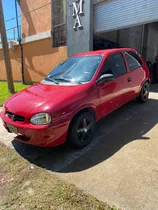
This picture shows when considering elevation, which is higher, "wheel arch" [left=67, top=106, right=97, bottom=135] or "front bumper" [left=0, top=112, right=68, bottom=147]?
"wheel arch" [left=67, top=106, right=97, bottom=135]

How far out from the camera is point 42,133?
2887mm

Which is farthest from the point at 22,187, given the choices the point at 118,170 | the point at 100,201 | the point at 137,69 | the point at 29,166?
the point at 137,69

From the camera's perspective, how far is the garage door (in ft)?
22.8

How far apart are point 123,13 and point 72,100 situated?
624cm

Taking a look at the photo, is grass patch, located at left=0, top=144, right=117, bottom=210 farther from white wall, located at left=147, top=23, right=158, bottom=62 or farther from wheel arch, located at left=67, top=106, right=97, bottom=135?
white wall, located at left=147, top=23, right=158, bottom=62

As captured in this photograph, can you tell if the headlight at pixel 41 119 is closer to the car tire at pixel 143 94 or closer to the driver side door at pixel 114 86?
the driver side door at pixel 114 86

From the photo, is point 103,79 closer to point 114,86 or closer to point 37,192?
point 114,86

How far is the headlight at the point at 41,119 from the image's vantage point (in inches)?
113

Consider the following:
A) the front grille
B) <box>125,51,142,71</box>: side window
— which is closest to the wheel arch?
the front grille

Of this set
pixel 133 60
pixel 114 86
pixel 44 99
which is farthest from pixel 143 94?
pixel 44 99

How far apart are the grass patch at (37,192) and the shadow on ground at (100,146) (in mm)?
253

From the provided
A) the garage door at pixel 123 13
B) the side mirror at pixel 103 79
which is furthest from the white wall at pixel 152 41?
the side mirror at pixel 103 79

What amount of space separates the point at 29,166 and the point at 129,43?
11.6 m

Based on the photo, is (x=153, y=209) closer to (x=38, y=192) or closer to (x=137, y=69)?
(x=38, y=192)
